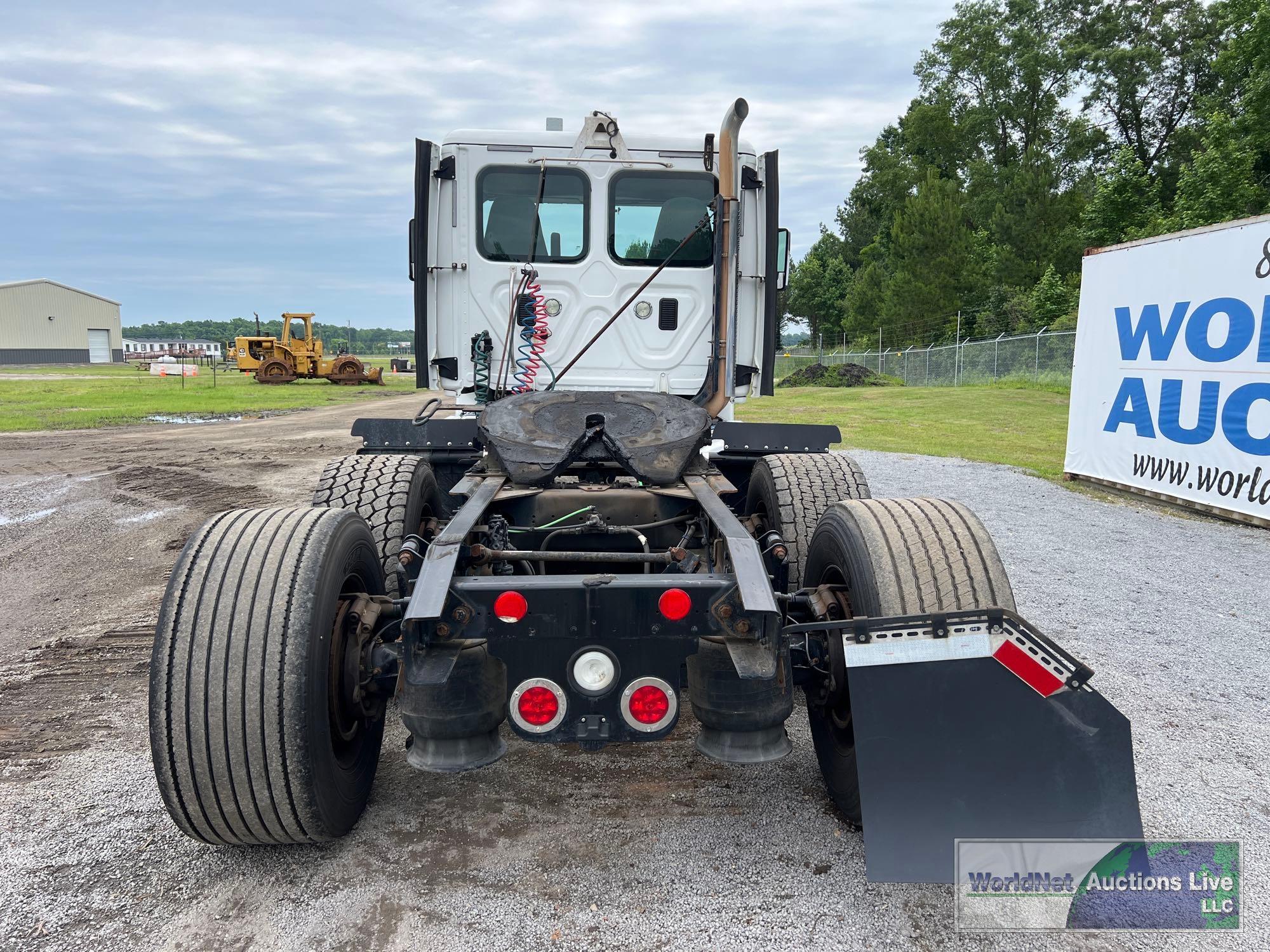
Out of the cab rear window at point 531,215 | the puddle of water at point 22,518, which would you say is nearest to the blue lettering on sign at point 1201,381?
the cab rear window at point 531,215

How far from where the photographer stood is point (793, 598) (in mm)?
2998

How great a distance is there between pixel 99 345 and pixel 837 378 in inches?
2935

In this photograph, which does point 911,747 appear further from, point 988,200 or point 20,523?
point 988,200

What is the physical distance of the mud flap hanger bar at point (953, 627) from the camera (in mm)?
2355

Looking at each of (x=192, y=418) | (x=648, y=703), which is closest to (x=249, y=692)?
(x=648, y=703)

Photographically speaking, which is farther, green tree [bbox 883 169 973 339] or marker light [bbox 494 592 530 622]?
green tree [bbox 883 169 973 339]

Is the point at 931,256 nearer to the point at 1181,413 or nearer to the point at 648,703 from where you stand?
the point at 1181,413

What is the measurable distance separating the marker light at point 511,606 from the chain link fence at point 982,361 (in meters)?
19.1

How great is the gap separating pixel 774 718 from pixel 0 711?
3.47 metres

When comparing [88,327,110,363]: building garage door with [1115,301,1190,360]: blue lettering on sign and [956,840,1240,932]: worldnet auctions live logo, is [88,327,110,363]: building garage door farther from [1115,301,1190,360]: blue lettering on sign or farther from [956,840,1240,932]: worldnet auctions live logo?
[956,840,1240,932]: worldnet auctions live logo

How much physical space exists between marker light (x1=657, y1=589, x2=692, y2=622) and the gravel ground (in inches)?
33.2

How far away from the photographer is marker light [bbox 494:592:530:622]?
8.37ft

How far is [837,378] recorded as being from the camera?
30.5 meters

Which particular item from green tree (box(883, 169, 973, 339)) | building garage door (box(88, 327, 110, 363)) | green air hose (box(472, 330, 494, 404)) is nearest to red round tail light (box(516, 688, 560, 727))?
green air hose (box(472, 330, 494, 404))
